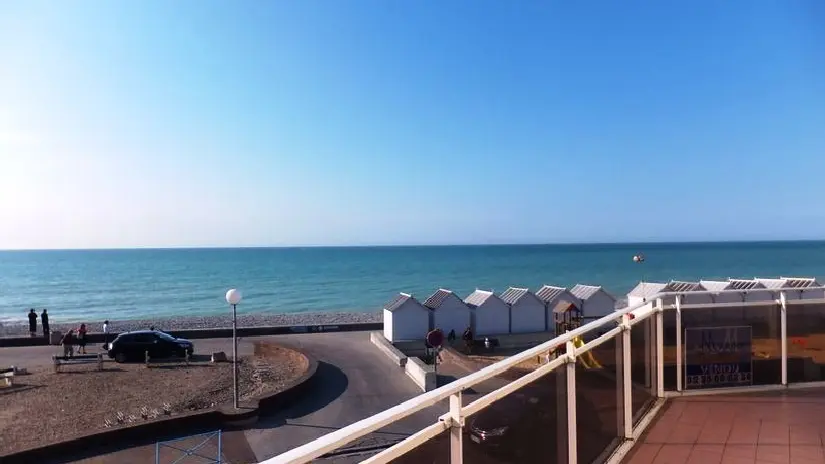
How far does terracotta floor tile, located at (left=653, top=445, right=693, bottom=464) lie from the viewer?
177 inches

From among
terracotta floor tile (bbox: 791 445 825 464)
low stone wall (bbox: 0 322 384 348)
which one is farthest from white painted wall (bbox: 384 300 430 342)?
terracotta floor tile (bbox: 791 445 825 464)

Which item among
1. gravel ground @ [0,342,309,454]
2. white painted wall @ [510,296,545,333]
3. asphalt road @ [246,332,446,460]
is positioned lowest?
gravel ground @ [0,342,309,454]

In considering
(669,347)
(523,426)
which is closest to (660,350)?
(669,347)

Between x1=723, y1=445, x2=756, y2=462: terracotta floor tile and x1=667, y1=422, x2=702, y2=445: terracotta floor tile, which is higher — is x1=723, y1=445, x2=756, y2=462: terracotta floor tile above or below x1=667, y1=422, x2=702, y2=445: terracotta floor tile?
below

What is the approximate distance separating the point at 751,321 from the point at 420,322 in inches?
812

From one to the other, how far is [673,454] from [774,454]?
0.84m

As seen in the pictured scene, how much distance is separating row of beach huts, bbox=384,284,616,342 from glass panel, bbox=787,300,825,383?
19424mm

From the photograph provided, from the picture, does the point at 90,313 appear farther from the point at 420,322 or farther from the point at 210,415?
the point at 210,415

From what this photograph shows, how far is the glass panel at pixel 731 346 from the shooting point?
6340 mm

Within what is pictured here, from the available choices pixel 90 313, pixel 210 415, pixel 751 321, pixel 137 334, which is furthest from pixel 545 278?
pixel 751 321

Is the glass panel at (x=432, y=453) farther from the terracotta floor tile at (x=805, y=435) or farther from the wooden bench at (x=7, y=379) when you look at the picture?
the wooden bench at (x=7, y=379)

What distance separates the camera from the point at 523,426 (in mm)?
3424

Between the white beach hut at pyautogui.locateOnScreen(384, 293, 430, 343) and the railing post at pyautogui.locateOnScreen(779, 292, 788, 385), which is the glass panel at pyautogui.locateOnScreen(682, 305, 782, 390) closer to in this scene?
the railing post at pyautogui.locateOnScreen(779, 292, 788, 385)

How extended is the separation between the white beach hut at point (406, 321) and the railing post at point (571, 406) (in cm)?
2245
